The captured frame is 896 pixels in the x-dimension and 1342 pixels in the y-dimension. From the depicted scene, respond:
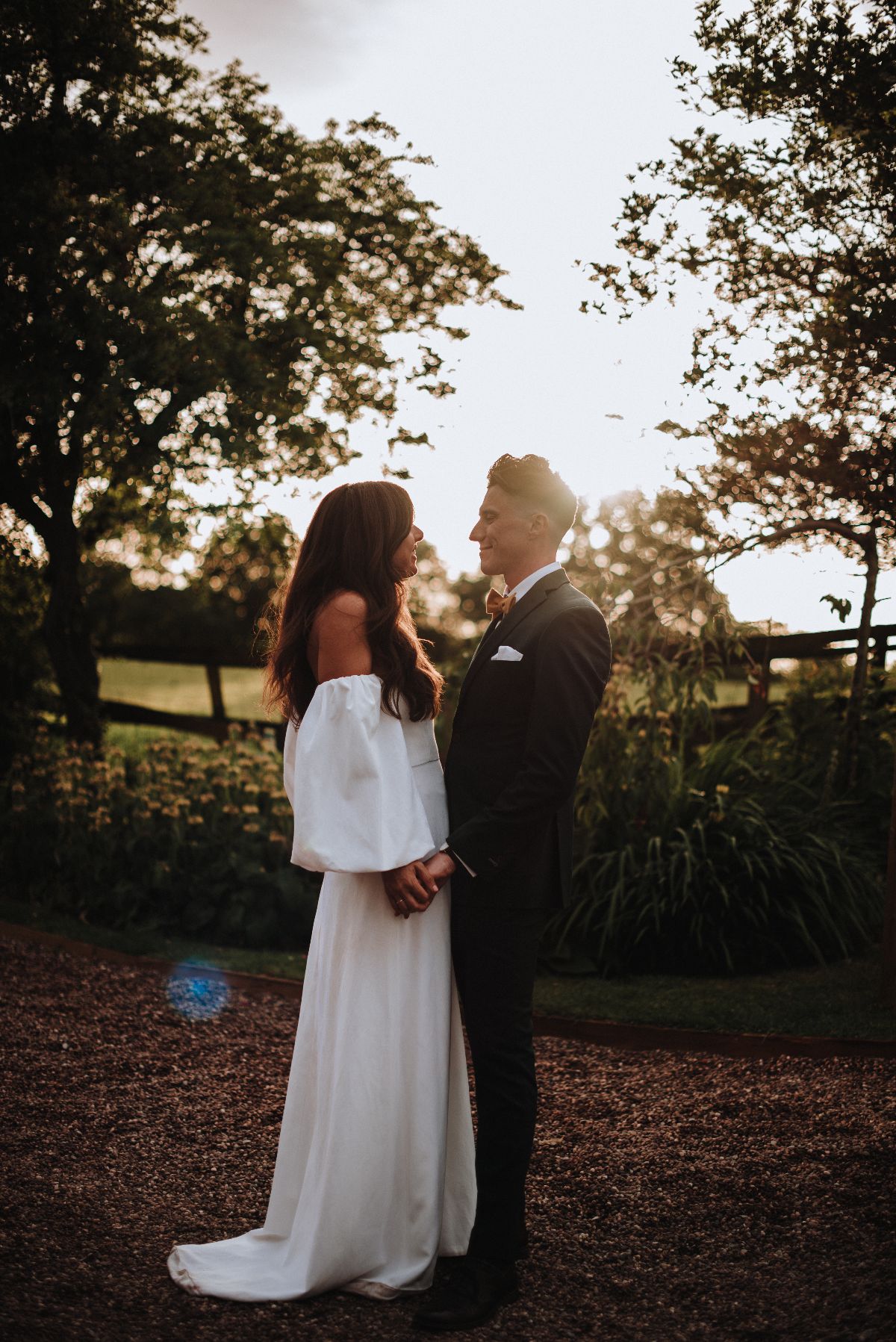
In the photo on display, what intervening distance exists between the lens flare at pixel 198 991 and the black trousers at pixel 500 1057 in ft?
8.47

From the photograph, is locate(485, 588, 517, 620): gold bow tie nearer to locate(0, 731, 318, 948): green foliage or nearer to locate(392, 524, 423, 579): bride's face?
locate(392, 524, 423, 579): bride's face

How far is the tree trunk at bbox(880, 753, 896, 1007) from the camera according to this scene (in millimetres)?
4887

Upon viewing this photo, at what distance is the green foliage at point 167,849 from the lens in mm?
6652

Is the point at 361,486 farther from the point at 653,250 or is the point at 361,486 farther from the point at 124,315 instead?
the point at 124,315

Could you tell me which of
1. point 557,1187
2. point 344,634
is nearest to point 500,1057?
point 557,1187

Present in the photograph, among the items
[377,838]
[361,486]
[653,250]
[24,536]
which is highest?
[653,250]

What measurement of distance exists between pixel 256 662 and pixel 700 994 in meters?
7.62

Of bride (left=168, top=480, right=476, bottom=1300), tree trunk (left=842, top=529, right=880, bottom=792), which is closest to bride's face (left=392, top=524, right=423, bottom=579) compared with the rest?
bride (left=168, top=480, right=476, bottom=1300)

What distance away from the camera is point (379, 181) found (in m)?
8.09

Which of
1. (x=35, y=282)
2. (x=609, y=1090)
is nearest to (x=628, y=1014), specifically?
(x=609, y=1090)

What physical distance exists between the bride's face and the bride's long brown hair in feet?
0.04

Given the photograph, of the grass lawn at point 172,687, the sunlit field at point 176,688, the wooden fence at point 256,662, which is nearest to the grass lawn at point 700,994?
the wooden fence at point 256,662

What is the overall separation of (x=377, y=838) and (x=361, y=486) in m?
0.87

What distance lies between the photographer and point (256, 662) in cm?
1210
